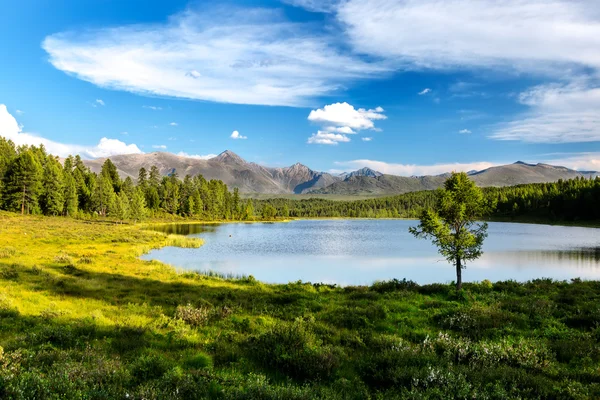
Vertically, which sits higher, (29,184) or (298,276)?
(29,184)

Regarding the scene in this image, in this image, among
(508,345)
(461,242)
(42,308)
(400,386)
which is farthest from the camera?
(461,242)

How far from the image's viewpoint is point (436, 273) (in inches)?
1560

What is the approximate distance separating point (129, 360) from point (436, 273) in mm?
35967

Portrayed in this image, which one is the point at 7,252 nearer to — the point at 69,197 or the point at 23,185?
the point at 23,185

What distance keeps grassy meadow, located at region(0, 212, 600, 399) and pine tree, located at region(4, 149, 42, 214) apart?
9354 centimetres

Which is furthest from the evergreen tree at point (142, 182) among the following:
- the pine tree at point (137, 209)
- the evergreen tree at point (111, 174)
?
the pine tree at point (137, 209)

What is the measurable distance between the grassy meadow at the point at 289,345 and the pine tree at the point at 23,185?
93544 mm

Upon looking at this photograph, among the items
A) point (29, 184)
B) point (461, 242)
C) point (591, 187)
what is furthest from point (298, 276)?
point (591, 187)

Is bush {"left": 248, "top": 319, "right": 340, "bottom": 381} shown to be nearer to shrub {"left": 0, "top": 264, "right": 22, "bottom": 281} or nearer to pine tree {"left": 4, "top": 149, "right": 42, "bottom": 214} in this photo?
shrub {"left": 0, "top": 264, "right": 22, "bottom": 281}

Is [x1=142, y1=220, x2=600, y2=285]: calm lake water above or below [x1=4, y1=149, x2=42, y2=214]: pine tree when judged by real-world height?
below

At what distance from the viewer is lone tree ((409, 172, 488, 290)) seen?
25516mm

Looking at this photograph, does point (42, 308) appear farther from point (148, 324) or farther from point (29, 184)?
point (29, 184)

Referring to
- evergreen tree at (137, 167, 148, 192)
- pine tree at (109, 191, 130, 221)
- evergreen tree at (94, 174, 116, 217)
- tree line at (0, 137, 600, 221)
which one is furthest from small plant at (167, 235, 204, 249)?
evergreen tree at (137, 167, 148, 192)

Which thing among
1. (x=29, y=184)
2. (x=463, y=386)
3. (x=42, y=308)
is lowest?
(x=42, y=308)
